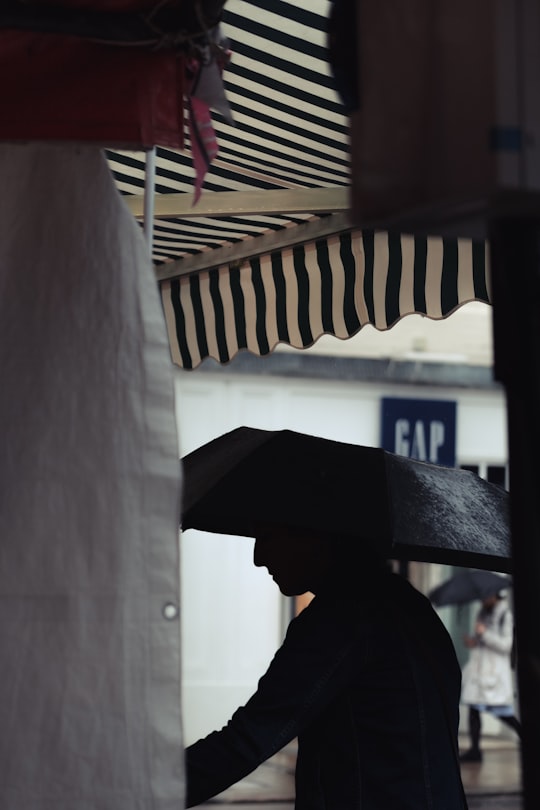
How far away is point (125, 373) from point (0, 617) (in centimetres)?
40

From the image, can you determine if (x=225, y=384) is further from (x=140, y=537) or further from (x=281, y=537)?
(x=140, y=537)

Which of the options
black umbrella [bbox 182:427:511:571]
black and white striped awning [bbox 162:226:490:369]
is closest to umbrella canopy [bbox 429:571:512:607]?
black and white striped awning [bbox 162:226:490:369]

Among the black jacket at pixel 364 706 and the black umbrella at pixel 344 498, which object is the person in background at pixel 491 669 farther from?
the black jacket at pixel 364 706

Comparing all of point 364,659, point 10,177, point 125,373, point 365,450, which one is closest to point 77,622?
point 125,373

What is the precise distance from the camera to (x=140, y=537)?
1.71 metres

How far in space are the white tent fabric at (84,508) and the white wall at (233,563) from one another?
12636 mm

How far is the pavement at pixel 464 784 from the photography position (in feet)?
37.4

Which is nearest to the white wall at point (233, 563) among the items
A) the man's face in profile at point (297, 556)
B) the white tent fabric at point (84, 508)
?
the man's face in profile at point (297, 556)

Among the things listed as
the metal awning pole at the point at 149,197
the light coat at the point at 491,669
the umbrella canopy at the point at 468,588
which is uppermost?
the metal awning pole at the point at 149,197

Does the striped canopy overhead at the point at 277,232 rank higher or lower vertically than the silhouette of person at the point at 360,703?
higher

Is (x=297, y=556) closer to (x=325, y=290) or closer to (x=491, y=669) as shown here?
(x=325, y=290)

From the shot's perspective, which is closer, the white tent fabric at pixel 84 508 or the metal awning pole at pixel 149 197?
the white tent fabric at pixel 84 508

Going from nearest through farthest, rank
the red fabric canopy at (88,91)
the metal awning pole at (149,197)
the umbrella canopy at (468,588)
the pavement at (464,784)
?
the red fabric canopy at (88,91), the metal awning pole at (149,197), the pavement at (464,784), the umbrella canopy at (468,588)

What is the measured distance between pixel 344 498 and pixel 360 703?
0.54 meters
